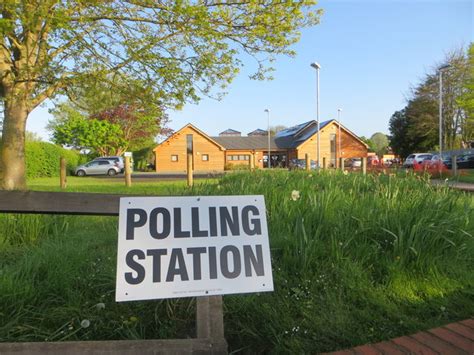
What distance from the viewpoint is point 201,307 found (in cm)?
227

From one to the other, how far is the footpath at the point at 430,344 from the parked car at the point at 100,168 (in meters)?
41.5

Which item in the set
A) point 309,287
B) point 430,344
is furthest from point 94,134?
point 430,344

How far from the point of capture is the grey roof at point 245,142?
61656mm

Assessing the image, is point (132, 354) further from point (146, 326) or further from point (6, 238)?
point (6, 238)

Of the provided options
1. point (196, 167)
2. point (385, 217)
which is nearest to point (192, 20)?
point (385, 217)

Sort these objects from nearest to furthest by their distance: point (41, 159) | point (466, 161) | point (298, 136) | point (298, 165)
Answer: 1. point (298, 165)
2. point (41, 159)
3. point (466, 161)
4. point (298, 136)

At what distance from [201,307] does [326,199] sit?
222cm

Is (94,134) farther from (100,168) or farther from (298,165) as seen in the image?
(298,165)

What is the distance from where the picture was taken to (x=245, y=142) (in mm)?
63438

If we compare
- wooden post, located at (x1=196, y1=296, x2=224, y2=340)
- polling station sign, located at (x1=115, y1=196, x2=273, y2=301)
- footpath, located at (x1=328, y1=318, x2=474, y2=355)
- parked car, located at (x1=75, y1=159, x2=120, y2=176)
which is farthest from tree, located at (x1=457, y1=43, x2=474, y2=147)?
wooden post, located at (x1=196, y1=296, x2=224, y2=340)

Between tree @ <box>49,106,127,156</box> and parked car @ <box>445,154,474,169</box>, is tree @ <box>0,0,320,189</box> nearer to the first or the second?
parked car @ <box>445,154,474,169</box>

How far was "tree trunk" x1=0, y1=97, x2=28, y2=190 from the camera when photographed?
1034 centimetres

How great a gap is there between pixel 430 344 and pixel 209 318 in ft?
4.02

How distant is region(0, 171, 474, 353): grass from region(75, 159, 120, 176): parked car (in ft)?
128
